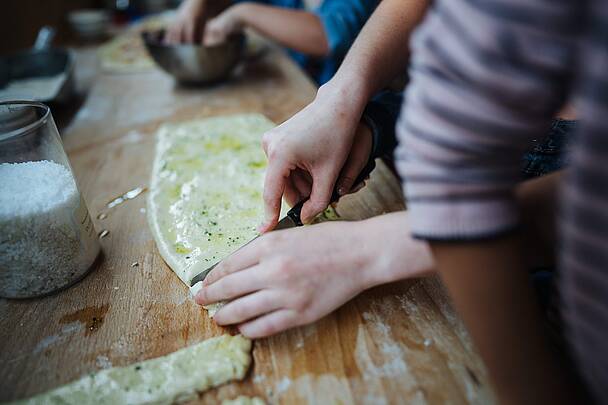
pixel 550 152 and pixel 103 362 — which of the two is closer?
pixel 103 362

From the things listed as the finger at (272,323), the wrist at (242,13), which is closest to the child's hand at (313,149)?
the finger at (272,323)

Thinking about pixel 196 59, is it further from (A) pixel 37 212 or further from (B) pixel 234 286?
(B) pixel 234 286

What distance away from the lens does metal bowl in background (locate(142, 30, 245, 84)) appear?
1.57 metres

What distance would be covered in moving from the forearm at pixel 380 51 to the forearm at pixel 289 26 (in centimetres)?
75

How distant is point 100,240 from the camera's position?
0.96 m

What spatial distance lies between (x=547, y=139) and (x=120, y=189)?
103 centimetres

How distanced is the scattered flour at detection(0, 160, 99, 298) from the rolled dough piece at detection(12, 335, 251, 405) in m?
0.23

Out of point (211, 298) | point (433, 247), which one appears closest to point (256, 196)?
point (211, 298)

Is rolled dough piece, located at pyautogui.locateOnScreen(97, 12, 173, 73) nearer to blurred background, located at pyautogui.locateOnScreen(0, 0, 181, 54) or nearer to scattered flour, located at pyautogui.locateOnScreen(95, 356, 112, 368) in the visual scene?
blurred background, located at pyautogui.locateOnScreen(0, 0, 181, 54)

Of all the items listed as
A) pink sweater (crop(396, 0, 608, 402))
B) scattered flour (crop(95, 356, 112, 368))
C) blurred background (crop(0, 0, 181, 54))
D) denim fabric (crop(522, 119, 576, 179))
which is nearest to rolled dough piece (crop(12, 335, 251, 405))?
scattered flour (crop(95, 356, 112, 368))

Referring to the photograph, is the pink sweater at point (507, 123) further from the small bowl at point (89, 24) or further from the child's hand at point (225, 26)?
the small bowl at point (89, 24)

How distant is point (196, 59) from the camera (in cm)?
159

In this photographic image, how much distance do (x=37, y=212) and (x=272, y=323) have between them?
1.47 ft

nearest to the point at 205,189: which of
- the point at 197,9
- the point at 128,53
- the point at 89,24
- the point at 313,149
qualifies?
the point at 313,149
